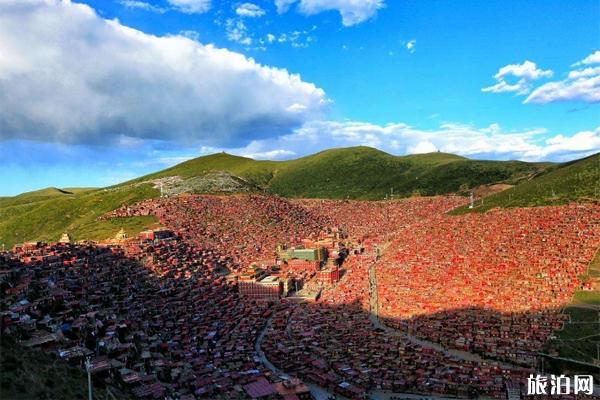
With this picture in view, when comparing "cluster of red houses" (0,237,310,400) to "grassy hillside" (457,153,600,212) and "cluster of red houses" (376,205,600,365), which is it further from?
"grassy hillside" (457,153,600,212)

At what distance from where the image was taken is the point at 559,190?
248 ft

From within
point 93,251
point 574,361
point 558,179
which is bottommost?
point 574,361

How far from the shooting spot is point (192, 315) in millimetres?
53906

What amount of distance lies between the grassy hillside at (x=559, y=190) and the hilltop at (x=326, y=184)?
0.47 feet

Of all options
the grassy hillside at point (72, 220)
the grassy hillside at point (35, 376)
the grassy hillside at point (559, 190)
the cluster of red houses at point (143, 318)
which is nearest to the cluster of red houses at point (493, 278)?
the grassy hillside at point (559, 190)

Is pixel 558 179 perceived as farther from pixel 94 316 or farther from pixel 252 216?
pixel 94 316

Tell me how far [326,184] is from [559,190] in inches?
3338

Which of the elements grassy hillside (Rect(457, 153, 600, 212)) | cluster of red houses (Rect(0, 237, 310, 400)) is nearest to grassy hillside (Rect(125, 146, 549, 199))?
grassy hillside (Rect(457, 153, 600, 212))

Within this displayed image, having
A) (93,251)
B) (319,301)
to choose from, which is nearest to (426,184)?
(319,301)

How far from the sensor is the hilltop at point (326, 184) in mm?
83356

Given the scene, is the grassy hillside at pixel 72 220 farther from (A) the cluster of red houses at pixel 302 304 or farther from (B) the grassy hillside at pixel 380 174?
(B) the grassy hillside at pixel 380 174

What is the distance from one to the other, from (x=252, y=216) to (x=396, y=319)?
51.8 meters

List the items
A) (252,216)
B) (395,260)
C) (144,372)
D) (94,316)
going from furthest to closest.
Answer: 1. (252,216)
2. (395,260)
3. (94,316)
4. (144,372)

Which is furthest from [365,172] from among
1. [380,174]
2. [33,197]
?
[33,197]
